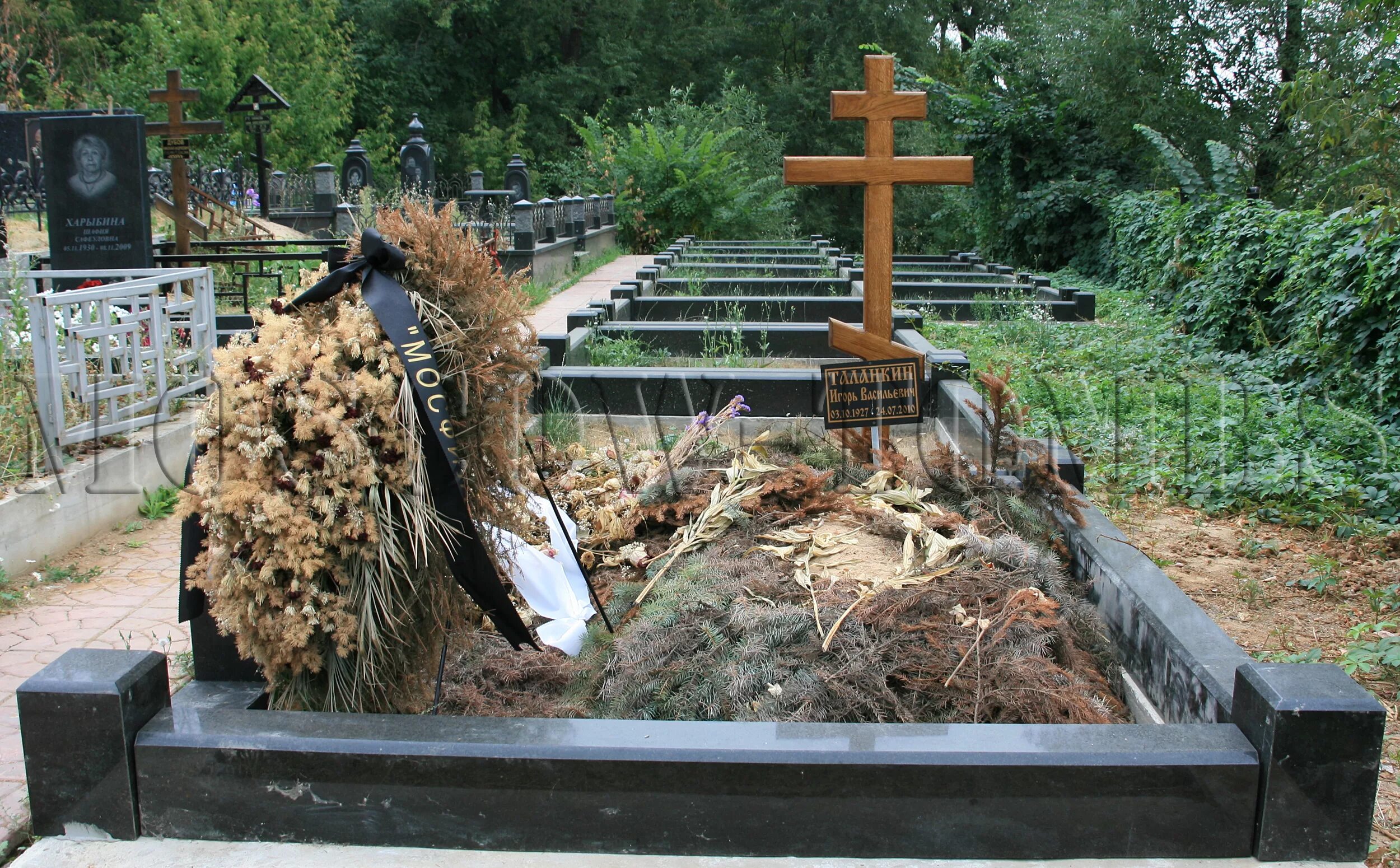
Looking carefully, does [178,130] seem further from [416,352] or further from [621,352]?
[416,352]

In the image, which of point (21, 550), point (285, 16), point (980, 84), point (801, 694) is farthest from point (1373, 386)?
point (285, 16)

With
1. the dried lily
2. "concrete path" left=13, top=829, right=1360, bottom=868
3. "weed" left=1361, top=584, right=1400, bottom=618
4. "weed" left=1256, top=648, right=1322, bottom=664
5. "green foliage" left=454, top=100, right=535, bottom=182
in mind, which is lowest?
"concrete path" left=13, top=829, right=1360, bottom=868

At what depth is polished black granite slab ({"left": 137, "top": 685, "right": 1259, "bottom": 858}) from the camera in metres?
2.70

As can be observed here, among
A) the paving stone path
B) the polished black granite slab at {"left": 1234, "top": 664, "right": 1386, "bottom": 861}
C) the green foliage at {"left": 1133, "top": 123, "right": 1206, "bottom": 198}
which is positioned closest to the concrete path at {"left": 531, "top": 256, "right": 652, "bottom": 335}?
the paving stone path

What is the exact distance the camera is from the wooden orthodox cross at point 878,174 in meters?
5.34

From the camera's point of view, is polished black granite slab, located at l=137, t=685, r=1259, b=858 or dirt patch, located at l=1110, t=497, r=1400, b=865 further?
dirt patch, located at l=1110, t=497, r=1400, b=865

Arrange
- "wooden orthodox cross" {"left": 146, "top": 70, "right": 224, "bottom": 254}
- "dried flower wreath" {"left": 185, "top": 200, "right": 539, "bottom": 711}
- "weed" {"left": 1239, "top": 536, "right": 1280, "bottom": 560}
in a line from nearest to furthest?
"dried flower wreath" {"left": 185, "top": 200, "right": 539, "bottom": 711} < "weed" {"left": 1239, "top": 536, "right": 1280, "bottom": 560} < "wooden orthodox cross" {"left": 146, "top": 70, "right": 224, "bottom": 254}

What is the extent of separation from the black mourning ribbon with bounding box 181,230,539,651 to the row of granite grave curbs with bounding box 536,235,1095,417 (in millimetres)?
2738

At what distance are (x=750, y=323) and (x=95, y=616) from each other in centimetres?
713

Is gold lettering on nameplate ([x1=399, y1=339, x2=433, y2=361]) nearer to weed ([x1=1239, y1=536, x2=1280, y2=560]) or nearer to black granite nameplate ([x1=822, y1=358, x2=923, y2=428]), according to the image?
black granite nameplate ([x1=822, y1=358, x2=923, y2=428])

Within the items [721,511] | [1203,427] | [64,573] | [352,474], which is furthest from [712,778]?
[1203,427]

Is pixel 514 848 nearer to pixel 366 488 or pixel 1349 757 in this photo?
pixel 366 488

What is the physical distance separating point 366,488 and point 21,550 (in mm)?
3215

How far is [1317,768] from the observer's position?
8.80 ft
